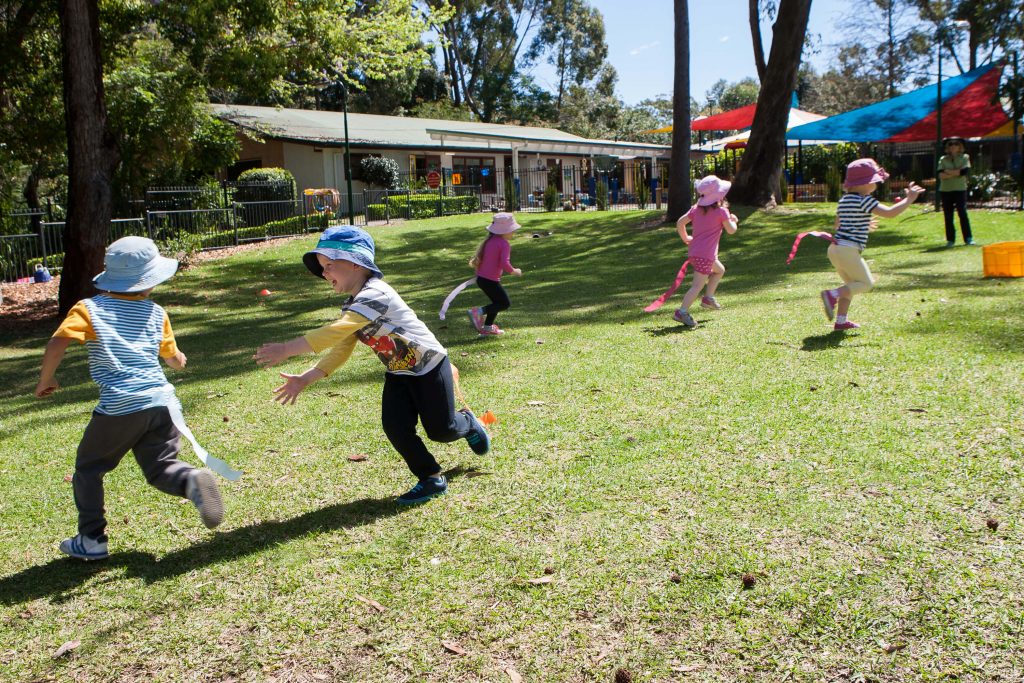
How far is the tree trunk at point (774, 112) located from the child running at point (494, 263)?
1459 centimetres

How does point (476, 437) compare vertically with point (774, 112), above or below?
below

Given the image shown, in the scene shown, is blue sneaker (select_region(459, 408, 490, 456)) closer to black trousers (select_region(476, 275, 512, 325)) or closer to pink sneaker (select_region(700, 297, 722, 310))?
black trousers (select_region(476, 275, 512, 325))

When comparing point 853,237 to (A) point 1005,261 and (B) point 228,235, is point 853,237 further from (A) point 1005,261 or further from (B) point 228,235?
(B) point 228,235

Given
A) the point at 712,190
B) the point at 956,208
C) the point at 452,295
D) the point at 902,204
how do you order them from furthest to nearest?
the point at 956,208, the point at 712,190, the point at 902,204, the point at 452,295

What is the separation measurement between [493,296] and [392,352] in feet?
16.7

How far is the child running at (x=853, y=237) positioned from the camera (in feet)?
26.9

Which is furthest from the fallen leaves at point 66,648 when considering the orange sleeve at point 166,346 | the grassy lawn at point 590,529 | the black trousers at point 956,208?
the black trousers at point 956,208

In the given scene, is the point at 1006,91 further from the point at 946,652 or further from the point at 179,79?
the point at 946,652

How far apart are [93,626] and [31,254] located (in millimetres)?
17867

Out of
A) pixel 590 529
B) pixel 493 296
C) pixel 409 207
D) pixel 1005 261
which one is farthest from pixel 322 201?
pixel 590 529

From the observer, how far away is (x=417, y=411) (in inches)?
187

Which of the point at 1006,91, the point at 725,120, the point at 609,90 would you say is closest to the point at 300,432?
the point at 1006,91

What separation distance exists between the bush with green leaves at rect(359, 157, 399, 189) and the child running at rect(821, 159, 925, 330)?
95.3 feet

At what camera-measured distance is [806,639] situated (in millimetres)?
3119
